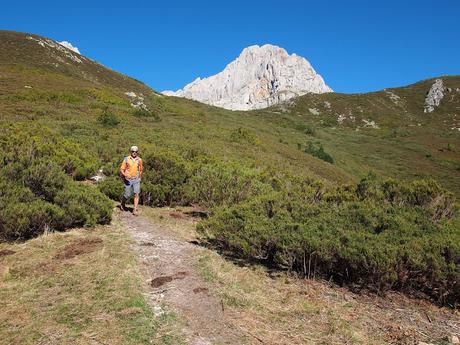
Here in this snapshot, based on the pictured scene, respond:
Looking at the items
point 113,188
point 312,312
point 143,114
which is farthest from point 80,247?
point 143,114

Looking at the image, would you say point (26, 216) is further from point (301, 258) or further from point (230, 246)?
point (301, 258)

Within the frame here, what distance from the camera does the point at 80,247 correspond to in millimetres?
7984

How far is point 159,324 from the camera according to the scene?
5.04 m

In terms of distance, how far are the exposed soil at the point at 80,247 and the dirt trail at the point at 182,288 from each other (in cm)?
77

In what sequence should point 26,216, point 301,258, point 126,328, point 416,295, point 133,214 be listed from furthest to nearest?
point 133,214 → point 26,216 → point 301,258 → point 416,295 → point 126,328

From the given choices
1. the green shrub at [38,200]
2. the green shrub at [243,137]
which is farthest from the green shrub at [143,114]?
the green shrub at [38,200]

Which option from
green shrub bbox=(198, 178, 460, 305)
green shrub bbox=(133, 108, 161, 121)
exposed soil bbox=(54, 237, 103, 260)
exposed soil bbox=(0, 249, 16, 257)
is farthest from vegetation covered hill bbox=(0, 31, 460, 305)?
green shrub bbox=(133, 108, 161, 121)

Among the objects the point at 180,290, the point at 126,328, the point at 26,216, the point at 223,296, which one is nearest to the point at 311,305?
the point at 223,296

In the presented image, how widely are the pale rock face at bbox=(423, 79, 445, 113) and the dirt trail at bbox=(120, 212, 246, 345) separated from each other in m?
99.2

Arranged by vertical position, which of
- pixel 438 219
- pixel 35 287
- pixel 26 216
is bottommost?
pixel 35 287

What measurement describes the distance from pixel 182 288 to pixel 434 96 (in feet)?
360

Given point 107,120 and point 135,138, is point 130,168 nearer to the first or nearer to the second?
point 135,138

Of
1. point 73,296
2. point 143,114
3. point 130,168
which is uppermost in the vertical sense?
point 143,114

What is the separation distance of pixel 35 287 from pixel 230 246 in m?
3.85
